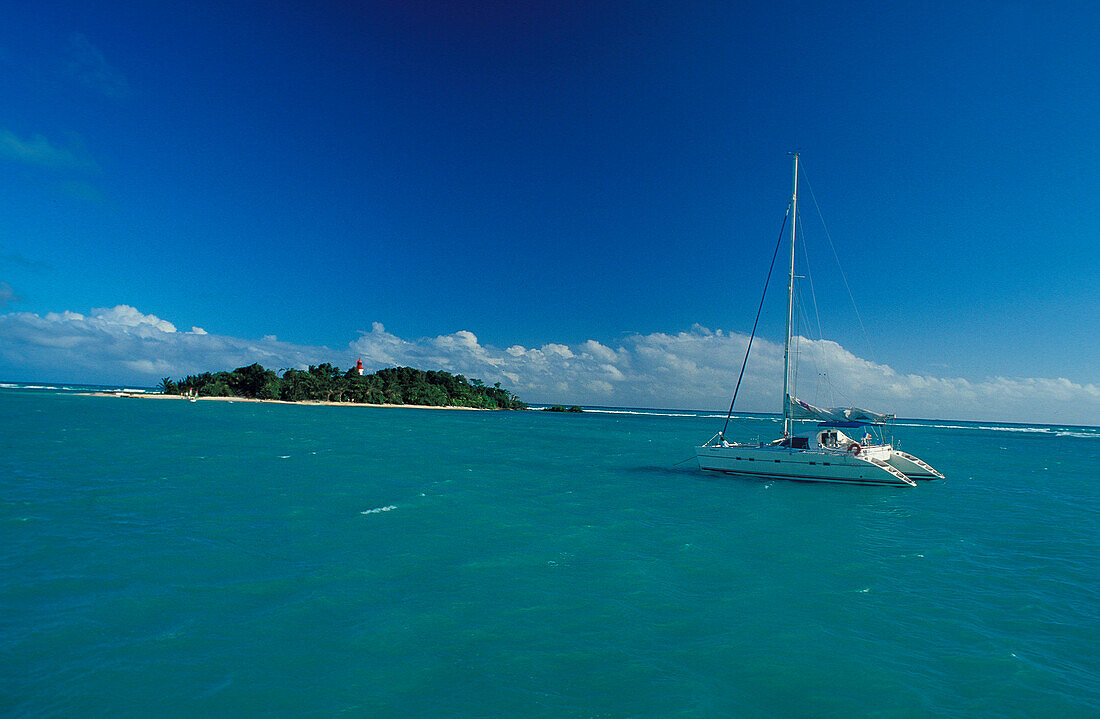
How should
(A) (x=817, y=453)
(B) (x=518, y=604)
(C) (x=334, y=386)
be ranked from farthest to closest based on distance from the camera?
(C) (x=334, y=386), (A) (x=817, y=453), (B) (x=518, y=604)

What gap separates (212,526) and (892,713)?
18.9 m

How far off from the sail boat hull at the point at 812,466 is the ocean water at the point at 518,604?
208 inches

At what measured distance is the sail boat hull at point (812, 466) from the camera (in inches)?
1193

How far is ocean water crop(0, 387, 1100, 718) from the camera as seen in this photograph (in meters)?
7.96

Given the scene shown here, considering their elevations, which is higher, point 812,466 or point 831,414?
point 831,414

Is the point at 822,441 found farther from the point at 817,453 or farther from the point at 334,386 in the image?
the point at 334,386

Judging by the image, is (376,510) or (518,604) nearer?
(518,604)

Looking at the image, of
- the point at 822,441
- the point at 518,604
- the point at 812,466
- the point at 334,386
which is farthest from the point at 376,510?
the point at 334,386

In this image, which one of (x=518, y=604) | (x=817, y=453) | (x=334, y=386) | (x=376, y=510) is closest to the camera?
(x=518, y=604)

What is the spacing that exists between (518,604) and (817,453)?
2582cm

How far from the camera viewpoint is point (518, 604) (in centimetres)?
1134

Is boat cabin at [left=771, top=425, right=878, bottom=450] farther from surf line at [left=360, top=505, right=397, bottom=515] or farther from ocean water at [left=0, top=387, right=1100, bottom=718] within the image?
surf line at [left=360, top=505, right=397, bottom=515]

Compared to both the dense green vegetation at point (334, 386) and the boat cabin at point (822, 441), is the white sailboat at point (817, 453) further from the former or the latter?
the dense green vegetation at point (334, 386)

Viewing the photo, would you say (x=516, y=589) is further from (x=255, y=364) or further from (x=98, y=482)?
(x=255, y=364)
